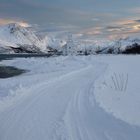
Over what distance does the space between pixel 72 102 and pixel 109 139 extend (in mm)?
4356

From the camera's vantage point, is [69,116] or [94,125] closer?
[94,125]

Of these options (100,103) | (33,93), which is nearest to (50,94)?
(33,93)

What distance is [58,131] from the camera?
22.7ft

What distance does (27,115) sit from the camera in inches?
337

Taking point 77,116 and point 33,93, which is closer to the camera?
point 77,116

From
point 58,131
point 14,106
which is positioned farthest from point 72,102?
point 58,131

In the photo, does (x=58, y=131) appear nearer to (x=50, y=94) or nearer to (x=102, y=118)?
(x=102, y=118)

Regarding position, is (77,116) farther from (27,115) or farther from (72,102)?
(72,102)

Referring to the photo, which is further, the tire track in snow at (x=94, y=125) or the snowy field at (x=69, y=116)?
the snowy field at (x=69, y=116)

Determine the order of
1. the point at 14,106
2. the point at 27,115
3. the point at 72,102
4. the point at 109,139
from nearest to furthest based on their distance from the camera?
the point at 109,139
the point at 27,115
the point at 14,106
the point at 72,102

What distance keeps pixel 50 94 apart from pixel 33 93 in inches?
32.0

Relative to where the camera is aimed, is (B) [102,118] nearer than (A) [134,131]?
No

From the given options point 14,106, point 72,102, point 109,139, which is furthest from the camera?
point 72,102

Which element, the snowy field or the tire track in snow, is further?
the snowy field
